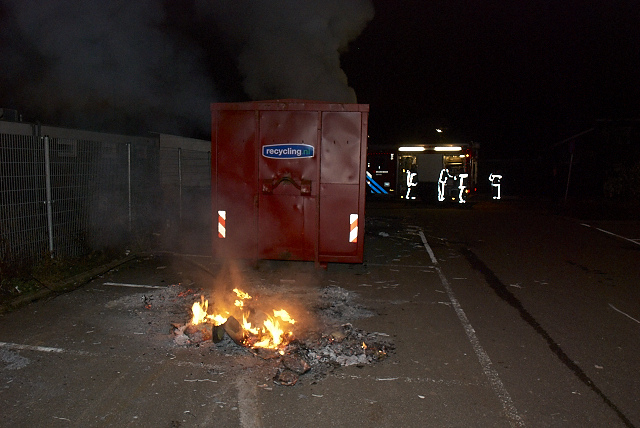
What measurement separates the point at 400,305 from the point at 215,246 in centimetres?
344

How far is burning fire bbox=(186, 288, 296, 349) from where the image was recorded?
4879 millimetres

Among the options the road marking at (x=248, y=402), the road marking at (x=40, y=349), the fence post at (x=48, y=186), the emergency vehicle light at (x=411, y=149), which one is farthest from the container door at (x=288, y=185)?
the emergency vehicle light at (x=411, y=149)

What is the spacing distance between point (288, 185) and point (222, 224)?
132cm

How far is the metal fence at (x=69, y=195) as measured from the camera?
23.9ft

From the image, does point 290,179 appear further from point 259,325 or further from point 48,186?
point 48,186

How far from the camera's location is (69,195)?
8531mm

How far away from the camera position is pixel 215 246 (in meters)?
8.29

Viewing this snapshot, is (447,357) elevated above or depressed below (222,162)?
below

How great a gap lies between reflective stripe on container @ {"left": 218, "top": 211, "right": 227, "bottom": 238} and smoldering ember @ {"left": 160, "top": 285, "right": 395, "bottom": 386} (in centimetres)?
229

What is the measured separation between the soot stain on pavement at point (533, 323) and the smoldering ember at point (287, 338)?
1.72 meters

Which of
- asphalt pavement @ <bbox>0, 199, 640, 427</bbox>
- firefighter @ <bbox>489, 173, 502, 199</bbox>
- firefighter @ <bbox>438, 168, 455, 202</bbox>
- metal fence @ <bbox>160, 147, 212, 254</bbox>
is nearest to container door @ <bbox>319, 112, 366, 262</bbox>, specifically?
asphalt pavement @ <bbox>0, 199, 640, 427</bbox>

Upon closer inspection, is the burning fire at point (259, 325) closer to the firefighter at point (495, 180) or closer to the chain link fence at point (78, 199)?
the chain link fence at point (78, 199)

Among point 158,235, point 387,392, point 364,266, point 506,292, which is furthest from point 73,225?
point 506,292

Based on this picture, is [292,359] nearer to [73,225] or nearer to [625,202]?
[73,225]
